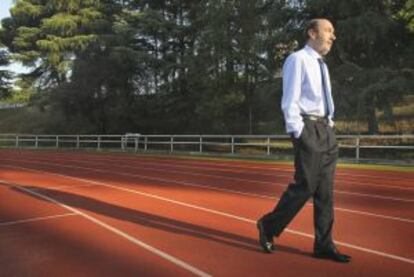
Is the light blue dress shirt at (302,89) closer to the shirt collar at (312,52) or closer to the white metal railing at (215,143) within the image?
the shirt collar at (312,52)

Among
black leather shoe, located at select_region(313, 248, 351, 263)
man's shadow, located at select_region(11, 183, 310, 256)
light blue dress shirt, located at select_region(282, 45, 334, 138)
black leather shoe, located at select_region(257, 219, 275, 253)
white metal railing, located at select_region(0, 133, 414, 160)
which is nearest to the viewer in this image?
light blue dress shirt, located at select_region(282, 45, 334, 138)

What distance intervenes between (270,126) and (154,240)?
3579cm

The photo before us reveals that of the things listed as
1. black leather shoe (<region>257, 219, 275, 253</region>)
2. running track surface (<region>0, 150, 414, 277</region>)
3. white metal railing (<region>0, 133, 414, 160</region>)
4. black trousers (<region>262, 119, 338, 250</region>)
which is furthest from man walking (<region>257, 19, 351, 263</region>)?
white metal railing (<region>0, 133, 414, 160</region>)

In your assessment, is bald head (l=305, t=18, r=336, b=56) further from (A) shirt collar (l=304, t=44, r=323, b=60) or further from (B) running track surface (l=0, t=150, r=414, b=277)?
(B) running track surface (l=0, t=150, r=414, b=277)

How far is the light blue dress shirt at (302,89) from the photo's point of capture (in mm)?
6629

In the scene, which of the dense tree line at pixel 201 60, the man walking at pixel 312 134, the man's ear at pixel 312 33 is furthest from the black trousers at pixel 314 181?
the dense tree line at pixel 201 60

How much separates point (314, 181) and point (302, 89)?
862 millimetres

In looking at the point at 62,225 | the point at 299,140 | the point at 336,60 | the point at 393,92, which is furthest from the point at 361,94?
the point at 299,140

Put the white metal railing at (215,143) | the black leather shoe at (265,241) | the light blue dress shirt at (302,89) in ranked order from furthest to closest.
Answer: the white metal railing at (215,143)
the black leather shoe at (265,241)
the light blue dress shirt at (302,89)

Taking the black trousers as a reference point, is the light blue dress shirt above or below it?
above

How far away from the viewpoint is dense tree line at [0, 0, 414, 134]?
2980 centimetres

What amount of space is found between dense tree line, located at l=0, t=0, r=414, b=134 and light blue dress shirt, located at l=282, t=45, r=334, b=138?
2170 cm

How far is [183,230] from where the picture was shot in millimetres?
8680

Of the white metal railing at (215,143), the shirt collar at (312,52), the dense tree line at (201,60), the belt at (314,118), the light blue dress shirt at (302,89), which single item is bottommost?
the white metal railing at (215,143)
